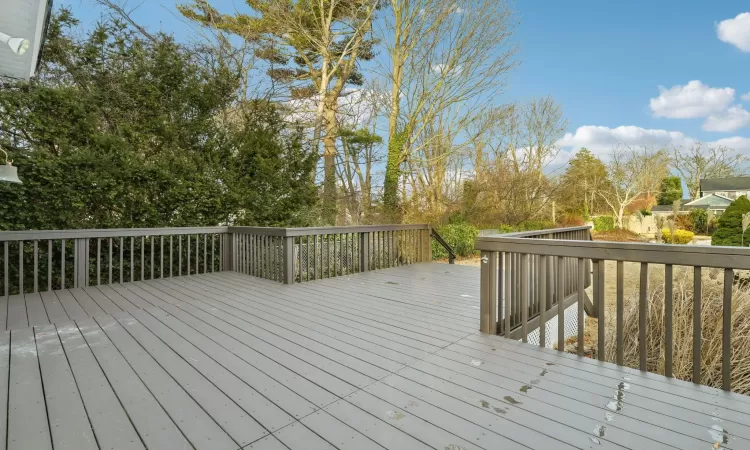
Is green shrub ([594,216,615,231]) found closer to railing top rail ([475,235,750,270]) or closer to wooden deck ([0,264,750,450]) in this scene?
→ wooden deck ([0,264,750,450])

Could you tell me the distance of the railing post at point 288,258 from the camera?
4.81m

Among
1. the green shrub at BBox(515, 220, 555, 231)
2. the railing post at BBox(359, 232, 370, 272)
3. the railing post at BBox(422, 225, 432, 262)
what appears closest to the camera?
the railing post at BBox(359, 232, 370, 272)

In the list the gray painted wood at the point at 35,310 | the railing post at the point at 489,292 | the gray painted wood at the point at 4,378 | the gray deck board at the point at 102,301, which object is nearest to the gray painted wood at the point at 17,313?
the gray painted wood at the point at 35,310

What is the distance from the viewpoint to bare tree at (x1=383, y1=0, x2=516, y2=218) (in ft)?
30.3

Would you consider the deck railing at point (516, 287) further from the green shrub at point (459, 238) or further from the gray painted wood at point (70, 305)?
the green shrub at point (459, 238)

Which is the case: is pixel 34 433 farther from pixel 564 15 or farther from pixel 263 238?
pixel 564 15

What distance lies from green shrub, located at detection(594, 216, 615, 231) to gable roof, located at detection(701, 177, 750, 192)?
32.6 ft

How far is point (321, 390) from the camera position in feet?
6.26

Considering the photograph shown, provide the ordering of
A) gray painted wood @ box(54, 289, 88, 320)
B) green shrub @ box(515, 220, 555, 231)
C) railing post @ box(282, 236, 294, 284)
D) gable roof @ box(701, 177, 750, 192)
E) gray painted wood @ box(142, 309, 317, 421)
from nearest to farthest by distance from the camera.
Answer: gray painted wood @ box(142, 309, 317, 421) < gray painted wood @ box(54, 289, 88, 320) < railing post @ box(282, 236, 294, 284) < green shrub @ box(515, 220, 555, 231) < gable roof @ box(701, 177, 750, 192)

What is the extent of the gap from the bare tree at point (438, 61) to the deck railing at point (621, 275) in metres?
7.15

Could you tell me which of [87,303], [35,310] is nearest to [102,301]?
[87,303]

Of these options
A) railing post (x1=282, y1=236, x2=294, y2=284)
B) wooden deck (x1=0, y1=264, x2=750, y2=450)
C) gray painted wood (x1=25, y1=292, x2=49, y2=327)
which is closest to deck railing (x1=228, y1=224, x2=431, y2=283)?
railing post (x1=282, y1=236, x2=294, y2=284)

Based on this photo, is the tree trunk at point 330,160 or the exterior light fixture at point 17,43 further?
the tree trunk at point 330,160

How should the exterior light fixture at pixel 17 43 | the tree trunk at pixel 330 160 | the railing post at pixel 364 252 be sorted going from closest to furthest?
the exterior light fixture at pixel 17 43
the railing post at pixel 364 252
the tree trunk at pixel 330 160
